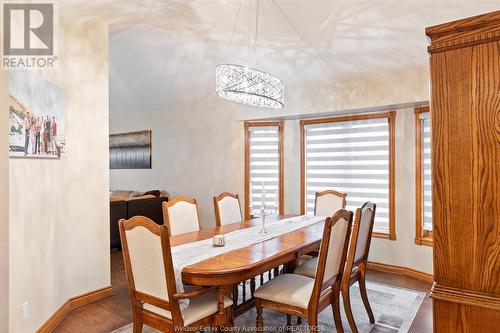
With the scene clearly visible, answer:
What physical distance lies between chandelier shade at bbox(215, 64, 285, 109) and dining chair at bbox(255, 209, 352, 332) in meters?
1.39

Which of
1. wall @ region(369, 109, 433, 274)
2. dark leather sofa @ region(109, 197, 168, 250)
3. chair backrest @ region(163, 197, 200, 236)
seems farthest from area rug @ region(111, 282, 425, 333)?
dark leather sofa @ region(109, 197, 168, 250)

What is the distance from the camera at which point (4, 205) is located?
2.21 m

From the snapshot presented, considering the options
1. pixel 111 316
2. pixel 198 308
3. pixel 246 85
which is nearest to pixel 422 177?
pixel 246 85

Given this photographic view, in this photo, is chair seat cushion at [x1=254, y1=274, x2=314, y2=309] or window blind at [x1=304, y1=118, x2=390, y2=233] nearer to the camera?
chair seat cushion at [x1=254, y1=274, x2=314, y2=309]

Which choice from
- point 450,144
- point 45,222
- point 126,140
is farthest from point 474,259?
point 126,140

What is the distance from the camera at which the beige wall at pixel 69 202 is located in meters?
2.46

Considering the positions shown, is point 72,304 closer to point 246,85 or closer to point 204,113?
point 246,85

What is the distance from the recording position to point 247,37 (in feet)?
13.6

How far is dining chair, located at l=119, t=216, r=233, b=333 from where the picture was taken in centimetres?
195

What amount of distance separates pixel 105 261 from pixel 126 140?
4070 mm

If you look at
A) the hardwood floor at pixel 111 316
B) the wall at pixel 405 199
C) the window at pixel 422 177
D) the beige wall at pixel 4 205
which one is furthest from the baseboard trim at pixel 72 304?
the window at pixel 422 177

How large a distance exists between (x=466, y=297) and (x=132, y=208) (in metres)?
5.28

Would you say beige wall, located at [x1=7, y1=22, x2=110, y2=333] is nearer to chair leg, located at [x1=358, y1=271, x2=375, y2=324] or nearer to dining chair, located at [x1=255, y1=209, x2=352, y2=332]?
dining chair, located at [x1=255, y1=209, x2=352, y2=332]

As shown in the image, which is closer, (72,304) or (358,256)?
(358,256)
